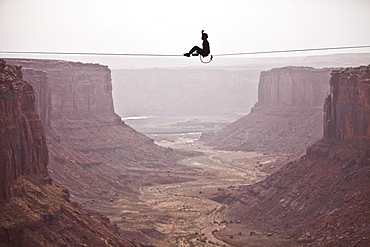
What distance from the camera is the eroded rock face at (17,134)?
42656 millimetres

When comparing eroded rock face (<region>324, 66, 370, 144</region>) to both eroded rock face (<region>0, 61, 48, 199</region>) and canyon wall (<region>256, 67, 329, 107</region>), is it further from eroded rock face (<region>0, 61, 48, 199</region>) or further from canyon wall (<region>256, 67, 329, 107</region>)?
canyon wall (<region>256, 67, 329, 107</region>)

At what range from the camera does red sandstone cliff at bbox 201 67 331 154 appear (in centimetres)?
12269

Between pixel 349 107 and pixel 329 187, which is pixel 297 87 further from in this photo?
pixel 329 187

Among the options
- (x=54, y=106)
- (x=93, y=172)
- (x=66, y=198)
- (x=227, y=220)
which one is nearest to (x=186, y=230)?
(x=227, y=220)

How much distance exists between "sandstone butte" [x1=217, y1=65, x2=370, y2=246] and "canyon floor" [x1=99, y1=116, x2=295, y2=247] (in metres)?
1.58

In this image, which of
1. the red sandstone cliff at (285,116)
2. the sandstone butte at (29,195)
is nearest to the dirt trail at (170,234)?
the sandstone butte at (29,195)

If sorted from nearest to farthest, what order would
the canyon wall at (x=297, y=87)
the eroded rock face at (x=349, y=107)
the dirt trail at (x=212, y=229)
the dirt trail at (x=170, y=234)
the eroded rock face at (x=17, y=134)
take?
the eroded rock face at (x=17, y=134) → the dirt trail at (x=170, y=234) → the dirt trail at (x=212, y=229) → the eroded rock face at (x=349, y=107) → the canyon wall at (x=297, y=87)

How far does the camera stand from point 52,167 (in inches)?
2982

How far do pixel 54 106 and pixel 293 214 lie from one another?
154ft

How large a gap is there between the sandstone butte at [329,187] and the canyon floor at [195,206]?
158 cm

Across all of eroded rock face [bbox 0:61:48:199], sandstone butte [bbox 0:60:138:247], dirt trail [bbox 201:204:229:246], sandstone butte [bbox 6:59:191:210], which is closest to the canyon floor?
dirt trail [bbox 201:204:229:246]

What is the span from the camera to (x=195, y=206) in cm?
7444

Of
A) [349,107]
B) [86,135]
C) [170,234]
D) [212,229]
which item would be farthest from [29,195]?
[86,135]

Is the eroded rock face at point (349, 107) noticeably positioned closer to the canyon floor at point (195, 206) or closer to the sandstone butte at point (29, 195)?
the canyon floor at point (195, 206)
